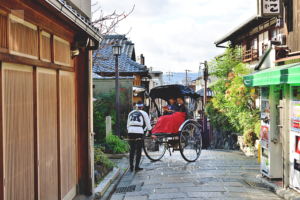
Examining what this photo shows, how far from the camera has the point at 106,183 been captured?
7.91m

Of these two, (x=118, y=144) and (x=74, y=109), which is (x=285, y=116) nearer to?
(x=74, y=109)

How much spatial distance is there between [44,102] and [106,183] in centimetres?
371

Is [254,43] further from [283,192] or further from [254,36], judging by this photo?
[283,192]

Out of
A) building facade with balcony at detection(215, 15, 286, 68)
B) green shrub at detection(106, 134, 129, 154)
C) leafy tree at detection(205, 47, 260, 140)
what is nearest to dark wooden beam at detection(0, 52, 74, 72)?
green shrub at detection(106, 134, 129, 154)

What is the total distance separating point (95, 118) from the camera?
15.6 meters

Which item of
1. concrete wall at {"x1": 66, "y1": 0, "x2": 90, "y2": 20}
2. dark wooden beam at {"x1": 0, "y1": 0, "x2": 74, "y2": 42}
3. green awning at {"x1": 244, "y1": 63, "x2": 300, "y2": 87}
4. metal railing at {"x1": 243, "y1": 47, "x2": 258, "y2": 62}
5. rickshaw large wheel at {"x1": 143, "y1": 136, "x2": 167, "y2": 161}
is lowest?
rickshaw large wheel at {"x1": 143, "y1": 136, "x2": 167, "y2": 161}

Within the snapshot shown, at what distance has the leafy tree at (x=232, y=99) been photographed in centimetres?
1547

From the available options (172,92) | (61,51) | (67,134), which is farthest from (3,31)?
(172,92)

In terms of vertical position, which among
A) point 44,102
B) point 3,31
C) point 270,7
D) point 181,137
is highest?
point 270,7

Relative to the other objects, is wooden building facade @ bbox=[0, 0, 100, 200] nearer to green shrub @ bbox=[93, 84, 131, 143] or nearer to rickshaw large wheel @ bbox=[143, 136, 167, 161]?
rickshaw large wheel @ bbox=[143, 136, 167, 161]

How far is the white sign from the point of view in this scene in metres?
7.96

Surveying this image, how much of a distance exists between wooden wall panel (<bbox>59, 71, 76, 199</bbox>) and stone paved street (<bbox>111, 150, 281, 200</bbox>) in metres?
1.45

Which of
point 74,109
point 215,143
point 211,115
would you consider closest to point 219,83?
point 211,115

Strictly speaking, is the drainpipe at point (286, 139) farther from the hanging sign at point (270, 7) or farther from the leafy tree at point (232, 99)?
the leafy tree at point (232, 99)
